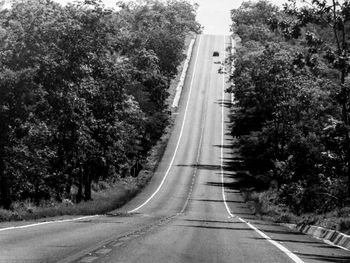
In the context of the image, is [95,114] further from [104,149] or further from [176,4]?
[176,4]

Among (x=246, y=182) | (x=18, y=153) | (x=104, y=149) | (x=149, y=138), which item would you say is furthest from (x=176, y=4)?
(x=18, y=153)

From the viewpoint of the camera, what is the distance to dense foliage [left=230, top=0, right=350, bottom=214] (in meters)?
24.6

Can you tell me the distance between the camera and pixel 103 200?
5700 cm

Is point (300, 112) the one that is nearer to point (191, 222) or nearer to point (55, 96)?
point (55, 96)

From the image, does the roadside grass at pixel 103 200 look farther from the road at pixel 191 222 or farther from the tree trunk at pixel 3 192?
the road at pixel 191 222

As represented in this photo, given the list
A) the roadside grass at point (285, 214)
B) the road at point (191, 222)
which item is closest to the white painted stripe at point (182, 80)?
the road at point (191, 222)

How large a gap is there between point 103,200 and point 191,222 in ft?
95.7

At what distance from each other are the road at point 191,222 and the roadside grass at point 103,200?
1.20 metres

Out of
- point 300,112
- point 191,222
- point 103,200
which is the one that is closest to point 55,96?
point 191,222

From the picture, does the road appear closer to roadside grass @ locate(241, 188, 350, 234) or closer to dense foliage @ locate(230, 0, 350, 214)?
roadside grass @ locate(241, 188, 350, 234)

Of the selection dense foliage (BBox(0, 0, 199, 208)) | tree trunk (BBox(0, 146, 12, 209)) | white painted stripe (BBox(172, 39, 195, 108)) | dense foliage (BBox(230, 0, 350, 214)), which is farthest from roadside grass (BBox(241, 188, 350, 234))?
white painted stripe (BBox(172, 39, 195, 108))

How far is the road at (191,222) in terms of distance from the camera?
485 inches

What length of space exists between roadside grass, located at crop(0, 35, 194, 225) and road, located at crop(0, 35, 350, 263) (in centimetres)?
120

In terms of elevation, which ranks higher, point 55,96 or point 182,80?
point 182,80
